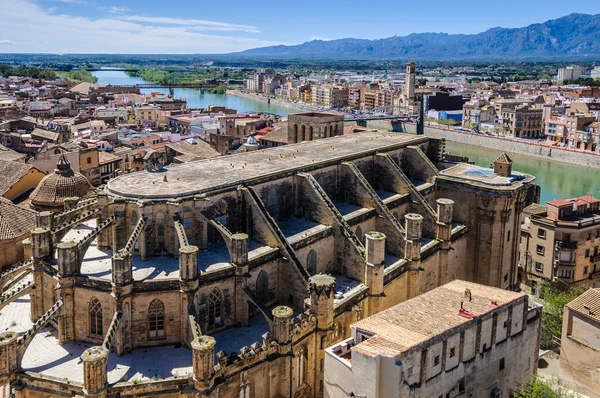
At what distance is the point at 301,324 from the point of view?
22.3 m

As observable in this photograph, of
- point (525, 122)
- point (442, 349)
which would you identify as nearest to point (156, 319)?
point (442, 349)

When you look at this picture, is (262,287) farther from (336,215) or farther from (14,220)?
(14,220)

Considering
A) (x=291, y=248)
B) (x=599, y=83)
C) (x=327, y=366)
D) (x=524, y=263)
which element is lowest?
(x=524, y=263)

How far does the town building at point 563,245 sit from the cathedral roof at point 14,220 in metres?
34.1

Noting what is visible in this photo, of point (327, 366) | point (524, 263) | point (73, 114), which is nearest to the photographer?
point (327, 366)

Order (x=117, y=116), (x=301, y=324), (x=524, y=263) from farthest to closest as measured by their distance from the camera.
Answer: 1. (x=117, y=116)
2. (x=524, y=263)
3. (x=301, y=324)

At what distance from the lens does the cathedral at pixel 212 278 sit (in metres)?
20.4

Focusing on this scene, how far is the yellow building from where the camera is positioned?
38.8 meters

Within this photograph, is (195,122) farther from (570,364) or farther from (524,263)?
(570,364)

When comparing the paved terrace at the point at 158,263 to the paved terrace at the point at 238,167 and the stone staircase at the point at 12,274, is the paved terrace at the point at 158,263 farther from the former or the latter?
the stone staircase at the point at 12,274

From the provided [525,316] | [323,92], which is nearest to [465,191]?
[525,316]

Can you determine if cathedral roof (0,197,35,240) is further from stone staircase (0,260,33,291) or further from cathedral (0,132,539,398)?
stone staircase (0,260,33,291)

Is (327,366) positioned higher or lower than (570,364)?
higher

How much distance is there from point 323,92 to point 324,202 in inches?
6080
